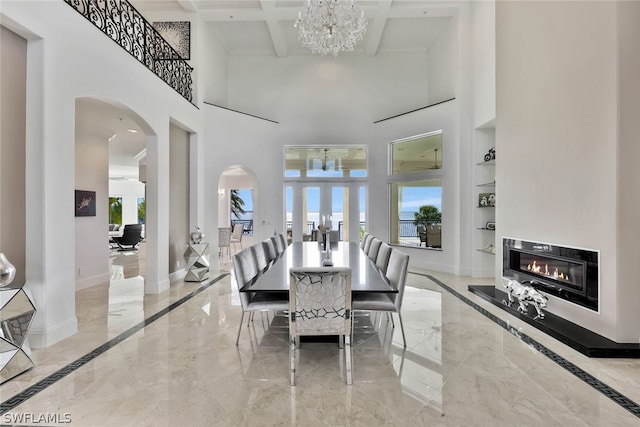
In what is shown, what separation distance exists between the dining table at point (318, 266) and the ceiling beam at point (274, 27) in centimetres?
486

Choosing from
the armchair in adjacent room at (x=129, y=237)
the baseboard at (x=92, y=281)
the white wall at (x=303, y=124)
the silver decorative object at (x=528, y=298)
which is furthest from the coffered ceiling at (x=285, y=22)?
the armchair in adjacent room at (x=129, y=237)

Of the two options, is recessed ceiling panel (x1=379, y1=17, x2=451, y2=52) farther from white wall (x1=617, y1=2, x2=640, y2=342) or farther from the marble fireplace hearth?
the marble fireplace hearth

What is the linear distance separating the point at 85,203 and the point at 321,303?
5.10 m

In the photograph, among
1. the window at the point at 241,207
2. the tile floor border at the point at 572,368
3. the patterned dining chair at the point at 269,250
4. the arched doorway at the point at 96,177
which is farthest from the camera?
the window at the point at 241,207

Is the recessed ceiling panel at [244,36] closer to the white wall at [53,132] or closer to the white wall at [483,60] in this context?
the white wall at [53,132]

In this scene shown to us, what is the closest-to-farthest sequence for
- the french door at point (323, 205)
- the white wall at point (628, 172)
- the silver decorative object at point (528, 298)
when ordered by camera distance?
the white wall at point (628, 172) < the silver decorative object at point (528, 298) < the french door at point (323, 205)

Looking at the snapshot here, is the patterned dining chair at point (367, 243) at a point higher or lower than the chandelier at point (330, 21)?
lower

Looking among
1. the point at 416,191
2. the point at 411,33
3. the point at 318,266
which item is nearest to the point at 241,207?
the point at 416,191

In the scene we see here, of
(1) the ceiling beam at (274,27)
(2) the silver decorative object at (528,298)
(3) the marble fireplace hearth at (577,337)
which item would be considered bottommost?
(3) the marble fireplace hearth at (577,337)

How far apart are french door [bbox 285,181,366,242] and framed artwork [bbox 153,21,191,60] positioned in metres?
3.44

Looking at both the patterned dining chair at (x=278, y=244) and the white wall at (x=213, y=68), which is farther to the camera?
the white wall at (x=213, y=68)

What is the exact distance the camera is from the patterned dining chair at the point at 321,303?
6.74ft

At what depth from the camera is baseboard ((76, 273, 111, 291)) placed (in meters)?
4.77

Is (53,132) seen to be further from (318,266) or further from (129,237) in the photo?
(129,237)
